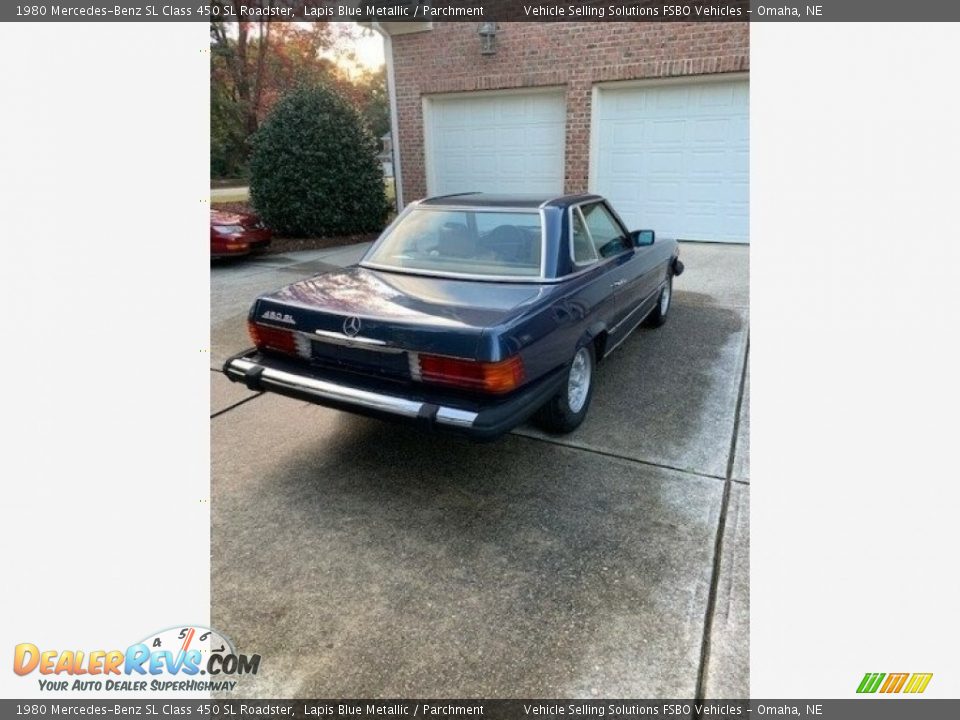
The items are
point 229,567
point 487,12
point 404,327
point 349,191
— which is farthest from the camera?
point 349,191

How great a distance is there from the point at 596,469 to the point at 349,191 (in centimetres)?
862

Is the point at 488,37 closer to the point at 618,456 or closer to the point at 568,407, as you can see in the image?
the point at 568,407

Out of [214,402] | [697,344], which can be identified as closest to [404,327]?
[214,402]

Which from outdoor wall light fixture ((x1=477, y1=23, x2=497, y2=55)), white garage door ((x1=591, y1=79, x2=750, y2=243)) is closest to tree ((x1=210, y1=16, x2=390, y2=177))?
outdoor wall light fixture ((x1=477, y1=23, x2=497, y2=55))

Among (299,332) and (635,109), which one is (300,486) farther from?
(635,109)

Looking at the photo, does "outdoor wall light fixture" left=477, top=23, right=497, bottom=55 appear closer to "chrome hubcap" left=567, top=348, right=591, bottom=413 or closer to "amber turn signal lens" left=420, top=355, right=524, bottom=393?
"chrome hubcap" left=567, top=348, right=591, bottom=413

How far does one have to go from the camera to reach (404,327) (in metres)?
2.60

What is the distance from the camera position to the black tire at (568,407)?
3189mm

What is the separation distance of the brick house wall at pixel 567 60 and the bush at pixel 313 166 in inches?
35.4

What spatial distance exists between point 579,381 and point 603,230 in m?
1.21
